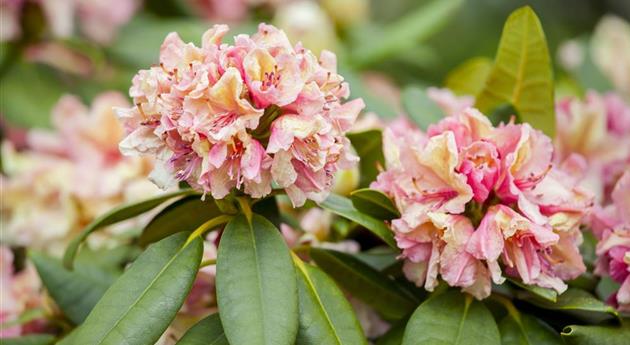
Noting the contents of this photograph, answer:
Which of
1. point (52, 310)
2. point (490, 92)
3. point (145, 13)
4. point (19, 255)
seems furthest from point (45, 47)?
point (490, 92)

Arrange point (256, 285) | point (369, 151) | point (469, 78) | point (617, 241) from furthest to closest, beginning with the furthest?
point (469, 78) < point (369, 151) < point (617, 241) < point (256, 285)

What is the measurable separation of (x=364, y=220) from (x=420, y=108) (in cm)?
22

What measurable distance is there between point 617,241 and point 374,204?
184 millimetres

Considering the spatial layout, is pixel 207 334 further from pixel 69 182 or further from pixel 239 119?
pixel 69 182

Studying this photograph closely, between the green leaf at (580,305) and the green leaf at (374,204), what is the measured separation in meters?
0.12

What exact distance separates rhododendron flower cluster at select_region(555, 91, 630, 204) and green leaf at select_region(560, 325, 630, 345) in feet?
0.85

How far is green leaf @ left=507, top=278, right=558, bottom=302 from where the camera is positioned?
25.5 inches

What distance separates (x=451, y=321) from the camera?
65 cm

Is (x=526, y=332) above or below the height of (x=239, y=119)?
below

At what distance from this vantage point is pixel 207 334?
2.08 feet

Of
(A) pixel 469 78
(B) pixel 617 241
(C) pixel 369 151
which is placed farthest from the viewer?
(A) pixel 469 78

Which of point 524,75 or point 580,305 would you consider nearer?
point 580,305

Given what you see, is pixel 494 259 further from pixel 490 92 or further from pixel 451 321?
pixel 490 92

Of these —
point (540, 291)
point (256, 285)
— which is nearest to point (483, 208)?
point (540, 291)
